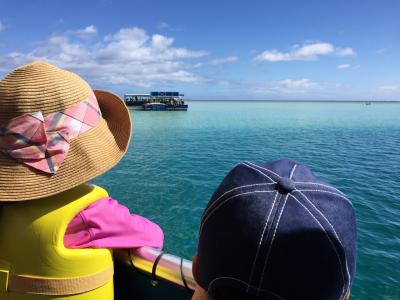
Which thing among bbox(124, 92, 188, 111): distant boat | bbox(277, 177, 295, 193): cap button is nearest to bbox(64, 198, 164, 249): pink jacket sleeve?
bbox(277, 177, 295, 193): cap button

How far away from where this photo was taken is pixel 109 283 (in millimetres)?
1604

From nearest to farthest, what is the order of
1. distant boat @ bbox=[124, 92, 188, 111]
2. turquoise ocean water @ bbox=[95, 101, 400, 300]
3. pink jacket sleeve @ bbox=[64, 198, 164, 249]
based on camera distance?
1. pink jacket sleeve @ bbox=[64, 198, 164, 249]
2. turquoise ocean water @ bbox=[95, 101, 400, 300]
3. distant boat @ bbox=[124, 92, 188, 111]

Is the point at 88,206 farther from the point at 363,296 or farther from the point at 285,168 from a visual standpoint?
the point at 363,296

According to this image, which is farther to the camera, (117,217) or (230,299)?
(117,217)

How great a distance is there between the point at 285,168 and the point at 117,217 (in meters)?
0.96

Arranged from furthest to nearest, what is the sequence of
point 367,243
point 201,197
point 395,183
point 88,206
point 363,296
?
point 395,183 → point 201,197 → point 367,243 → point 363,296 → point 88,206

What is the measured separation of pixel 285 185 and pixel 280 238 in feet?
0.43

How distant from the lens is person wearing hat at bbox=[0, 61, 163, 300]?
1.41 meters

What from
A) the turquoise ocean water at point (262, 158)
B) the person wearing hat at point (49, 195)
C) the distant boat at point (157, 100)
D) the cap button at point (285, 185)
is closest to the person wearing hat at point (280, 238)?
the cap button at point (285, 185)

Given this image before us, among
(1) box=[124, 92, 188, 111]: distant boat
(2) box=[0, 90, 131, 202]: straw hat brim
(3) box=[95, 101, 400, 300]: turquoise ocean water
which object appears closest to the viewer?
(2) box=[0, 90, 131, 202]: straw hat brim

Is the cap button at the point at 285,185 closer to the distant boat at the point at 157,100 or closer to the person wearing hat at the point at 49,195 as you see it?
the person wearing hat at the point at 49,195

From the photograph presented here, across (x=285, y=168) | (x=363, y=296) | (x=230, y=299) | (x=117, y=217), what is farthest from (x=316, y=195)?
(x=363, y=296)

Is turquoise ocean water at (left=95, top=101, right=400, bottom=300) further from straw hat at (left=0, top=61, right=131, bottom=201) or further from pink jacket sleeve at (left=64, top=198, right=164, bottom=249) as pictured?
straw hat at (left=0, top=61, right=131, bottom=201)

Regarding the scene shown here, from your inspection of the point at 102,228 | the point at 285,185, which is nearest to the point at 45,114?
the point at 102,228
